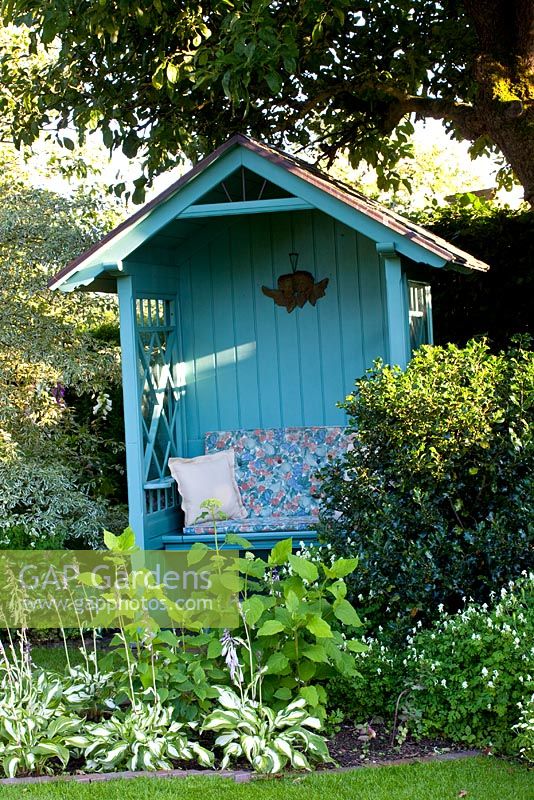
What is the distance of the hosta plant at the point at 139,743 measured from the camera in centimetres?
432

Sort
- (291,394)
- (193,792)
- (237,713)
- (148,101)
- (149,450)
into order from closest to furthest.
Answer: (193,792) < (237,713) < (149,450) < (291,394) < (148,101)

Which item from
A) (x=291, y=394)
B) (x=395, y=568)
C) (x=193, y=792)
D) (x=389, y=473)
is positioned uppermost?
(x=291, y=394)

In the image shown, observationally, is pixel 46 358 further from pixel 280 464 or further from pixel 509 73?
pixel 509 73

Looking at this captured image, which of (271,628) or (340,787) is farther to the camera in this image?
(271,628)

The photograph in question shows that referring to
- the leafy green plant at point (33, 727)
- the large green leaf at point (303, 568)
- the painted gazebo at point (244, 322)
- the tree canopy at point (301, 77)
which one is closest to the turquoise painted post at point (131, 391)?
the painted gazebo at point (244, 322)

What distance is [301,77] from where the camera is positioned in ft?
30.4

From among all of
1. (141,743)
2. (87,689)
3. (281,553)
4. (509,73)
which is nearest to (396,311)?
(281,553)

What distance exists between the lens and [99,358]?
812 cm

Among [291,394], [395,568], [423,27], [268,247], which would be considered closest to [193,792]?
[395,568]

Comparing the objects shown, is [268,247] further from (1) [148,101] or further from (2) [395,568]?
(2) [395,568]

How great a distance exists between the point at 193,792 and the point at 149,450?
11.7 feet

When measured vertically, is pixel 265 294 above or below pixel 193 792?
above

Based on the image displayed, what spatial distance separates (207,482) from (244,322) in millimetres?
1417

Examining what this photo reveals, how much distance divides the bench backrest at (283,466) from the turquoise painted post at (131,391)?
1.05 metres
